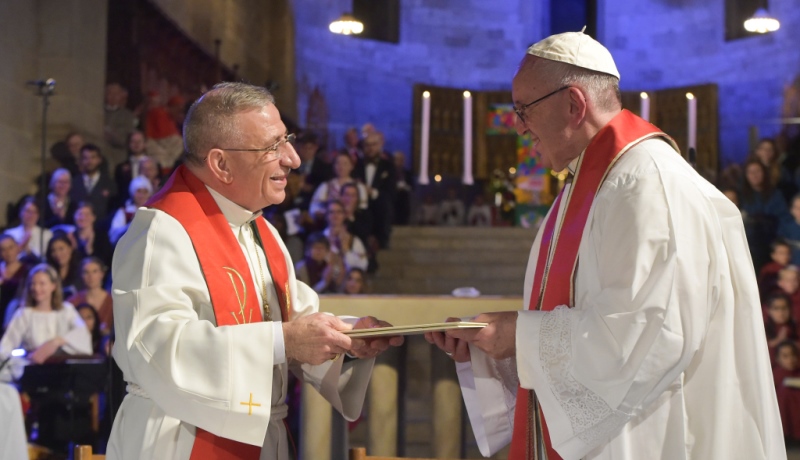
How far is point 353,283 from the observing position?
896 cm

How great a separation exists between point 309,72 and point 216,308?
13053 mm

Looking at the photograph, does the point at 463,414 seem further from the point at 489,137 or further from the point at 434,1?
the point at 434,1

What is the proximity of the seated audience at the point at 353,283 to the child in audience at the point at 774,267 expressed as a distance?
3641 millimetres

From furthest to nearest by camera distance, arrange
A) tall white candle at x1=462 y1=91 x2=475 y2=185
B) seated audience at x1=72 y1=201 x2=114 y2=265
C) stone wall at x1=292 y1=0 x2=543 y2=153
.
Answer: stone wall at x1=292 y1=0 x2=543 y2=153
tall white candle at x1=462 y1=91 x2=475 y2=185
seated audience at x1=72 y1=201 x2=114 y2=265

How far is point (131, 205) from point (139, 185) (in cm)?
21

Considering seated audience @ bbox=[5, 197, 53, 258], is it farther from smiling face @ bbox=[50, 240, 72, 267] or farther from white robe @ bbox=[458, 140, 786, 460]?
white robe @ bbox=[458, 140, 786, 460]

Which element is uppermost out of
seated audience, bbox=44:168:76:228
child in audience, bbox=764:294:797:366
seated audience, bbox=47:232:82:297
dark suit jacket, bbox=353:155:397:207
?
dark suit jacket, bbox=353:155:397:207

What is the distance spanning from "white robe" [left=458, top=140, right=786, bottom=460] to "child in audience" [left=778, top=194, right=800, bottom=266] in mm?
6142

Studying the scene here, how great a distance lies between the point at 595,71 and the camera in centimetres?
280

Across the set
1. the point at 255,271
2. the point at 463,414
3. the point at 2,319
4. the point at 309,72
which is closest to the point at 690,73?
the point at 309,72

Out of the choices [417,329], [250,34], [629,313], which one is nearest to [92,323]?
[417,329]

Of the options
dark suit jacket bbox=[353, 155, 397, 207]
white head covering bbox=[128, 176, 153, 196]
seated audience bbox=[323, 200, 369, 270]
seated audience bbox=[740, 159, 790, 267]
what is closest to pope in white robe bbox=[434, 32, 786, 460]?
seated audience bbox=[740, 159, 790, 267]

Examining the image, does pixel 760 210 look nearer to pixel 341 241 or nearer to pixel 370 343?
pixel 341 241

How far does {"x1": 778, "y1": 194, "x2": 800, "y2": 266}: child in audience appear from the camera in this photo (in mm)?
8336
